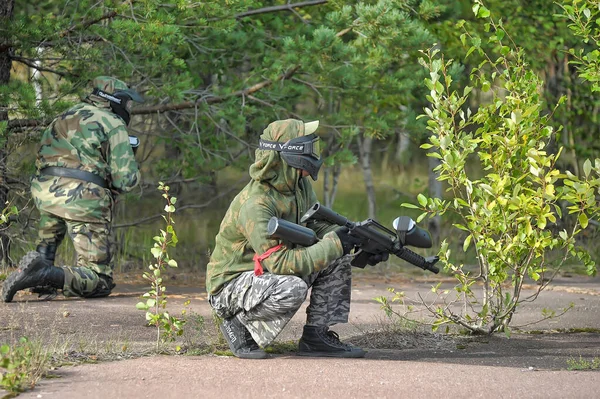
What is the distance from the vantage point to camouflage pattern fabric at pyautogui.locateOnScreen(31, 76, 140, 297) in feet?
26.8

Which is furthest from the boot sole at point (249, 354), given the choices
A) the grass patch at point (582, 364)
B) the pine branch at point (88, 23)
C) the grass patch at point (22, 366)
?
the pine branch at point (88, 23)

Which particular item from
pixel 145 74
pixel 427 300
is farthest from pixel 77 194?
pixel 427 300

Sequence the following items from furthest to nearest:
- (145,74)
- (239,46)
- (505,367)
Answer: (239,46), (145,74), (505,367)

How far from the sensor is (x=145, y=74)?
968cm

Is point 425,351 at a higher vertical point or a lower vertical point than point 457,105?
lower

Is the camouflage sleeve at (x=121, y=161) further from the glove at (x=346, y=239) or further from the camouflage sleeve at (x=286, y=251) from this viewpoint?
the glove at (x=346, y=239)

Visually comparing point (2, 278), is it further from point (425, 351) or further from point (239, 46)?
point (425, 351)

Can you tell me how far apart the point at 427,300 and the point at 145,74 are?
3613 millimetres

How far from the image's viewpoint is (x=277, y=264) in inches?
213

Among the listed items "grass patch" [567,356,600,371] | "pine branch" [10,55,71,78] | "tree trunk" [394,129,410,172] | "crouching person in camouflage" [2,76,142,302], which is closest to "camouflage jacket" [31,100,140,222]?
"crouching person in camouflage" [2,76,142,302]

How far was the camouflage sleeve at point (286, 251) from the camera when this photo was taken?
17.6ft

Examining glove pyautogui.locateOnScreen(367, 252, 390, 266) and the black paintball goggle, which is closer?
the black paintball goggle

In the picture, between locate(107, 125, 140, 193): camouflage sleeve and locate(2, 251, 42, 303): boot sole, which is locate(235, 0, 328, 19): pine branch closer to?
locate(107, 125, 140, 193): camouflage sleeve

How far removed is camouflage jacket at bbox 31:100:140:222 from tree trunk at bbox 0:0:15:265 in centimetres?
53
